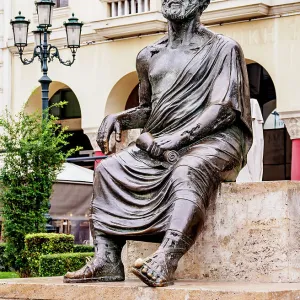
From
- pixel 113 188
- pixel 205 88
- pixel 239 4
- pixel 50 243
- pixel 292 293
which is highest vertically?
pixel 239 4

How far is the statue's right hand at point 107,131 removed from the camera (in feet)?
26.1

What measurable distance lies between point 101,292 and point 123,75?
752 inches

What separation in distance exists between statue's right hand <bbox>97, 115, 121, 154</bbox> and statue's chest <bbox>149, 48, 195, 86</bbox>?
0.37m

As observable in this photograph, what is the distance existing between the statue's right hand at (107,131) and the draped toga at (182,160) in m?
0.20

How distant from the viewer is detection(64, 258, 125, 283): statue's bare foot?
720 centimetres

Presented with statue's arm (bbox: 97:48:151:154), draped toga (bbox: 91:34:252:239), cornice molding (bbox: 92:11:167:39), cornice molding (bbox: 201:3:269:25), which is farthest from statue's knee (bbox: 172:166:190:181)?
cornice molding (bbox: 92:11:167:39)

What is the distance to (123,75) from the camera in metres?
25.8

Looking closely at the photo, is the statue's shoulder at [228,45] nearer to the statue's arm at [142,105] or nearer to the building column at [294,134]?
the statue's arm at [142,105]

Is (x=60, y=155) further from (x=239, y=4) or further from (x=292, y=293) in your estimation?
(x=292, y=293)

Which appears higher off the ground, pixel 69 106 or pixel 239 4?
pixel 239 4

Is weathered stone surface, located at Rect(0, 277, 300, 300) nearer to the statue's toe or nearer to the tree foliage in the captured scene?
the statue's toe

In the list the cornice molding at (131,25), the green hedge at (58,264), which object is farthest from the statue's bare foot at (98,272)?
the cornice molding at (131,25)

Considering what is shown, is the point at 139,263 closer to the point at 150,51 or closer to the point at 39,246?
the point at 150,51

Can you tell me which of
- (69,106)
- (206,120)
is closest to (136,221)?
(206,120)
